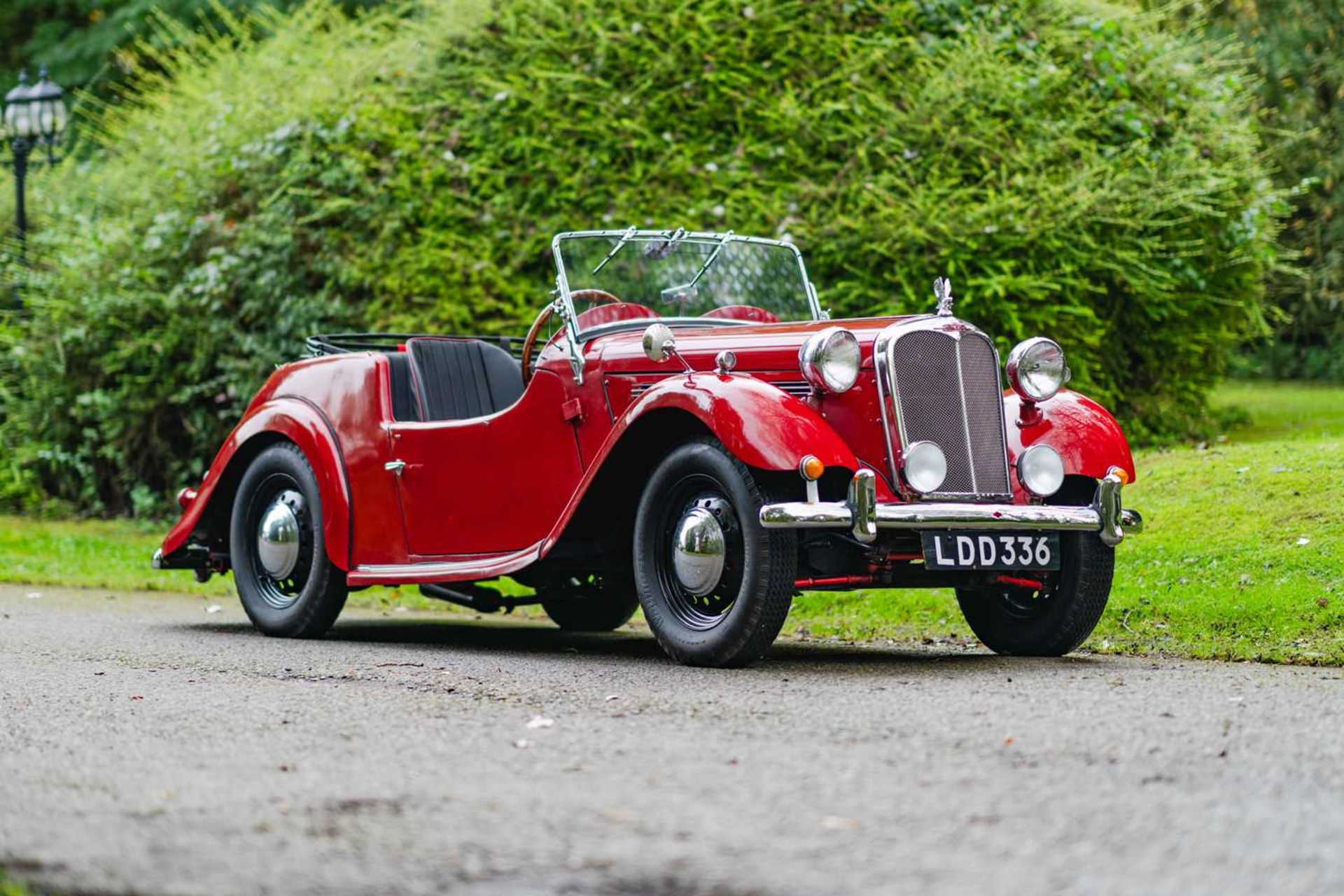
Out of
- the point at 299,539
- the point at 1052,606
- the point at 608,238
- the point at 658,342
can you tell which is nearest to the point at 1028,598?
the point at 1052,606

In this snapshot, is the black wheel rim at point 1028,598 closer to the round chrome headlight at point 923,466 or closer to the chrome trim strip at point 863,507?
the round chrome headlight at point 923,466

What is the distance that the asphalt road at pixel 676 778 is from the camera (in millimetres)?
3092

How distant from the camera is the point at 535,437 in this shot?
287 inches

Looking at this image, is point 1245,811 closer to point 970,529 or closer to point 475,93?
point 970,529

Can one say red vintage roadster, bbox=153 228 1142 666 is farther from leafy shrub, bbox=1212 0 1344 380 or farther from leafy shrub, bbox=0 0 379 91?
leafy shrub, bbox=1212 0 1344 380

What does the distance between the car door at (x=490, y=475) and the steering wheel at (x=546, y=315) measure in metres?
0.30

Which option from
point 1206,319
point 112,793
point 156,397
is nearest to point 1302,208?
point 1206,319

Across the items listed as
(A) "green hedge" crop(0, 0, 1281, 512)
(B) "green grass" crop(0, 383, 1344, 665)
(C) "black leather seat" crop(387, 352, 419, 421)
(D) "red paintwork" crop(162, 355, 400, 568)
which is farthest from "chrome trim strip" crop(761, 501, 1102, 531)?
(A) "green hedge" crop(0, 0, 1281, 512)

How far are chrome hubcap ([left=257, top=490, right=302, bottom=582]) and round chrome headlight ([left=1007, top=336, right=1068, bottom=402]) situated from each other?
12.2 ft

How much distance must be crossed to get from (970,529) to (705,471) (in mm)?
1013

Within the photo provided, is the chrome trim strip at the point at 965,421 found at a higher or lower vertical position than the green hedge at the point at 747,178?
lower

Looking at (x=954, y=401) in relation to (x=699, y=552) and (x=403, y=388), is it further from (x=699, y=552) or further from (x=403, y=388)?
(x=403, y=388)

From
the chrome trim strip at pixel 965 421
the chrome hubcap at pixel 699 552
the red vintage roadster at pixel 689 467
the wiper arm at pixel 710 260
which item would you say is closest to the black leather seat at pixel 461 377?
the red vintage roadster at pixel 689 467

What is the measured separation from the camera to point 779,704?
519 cm
